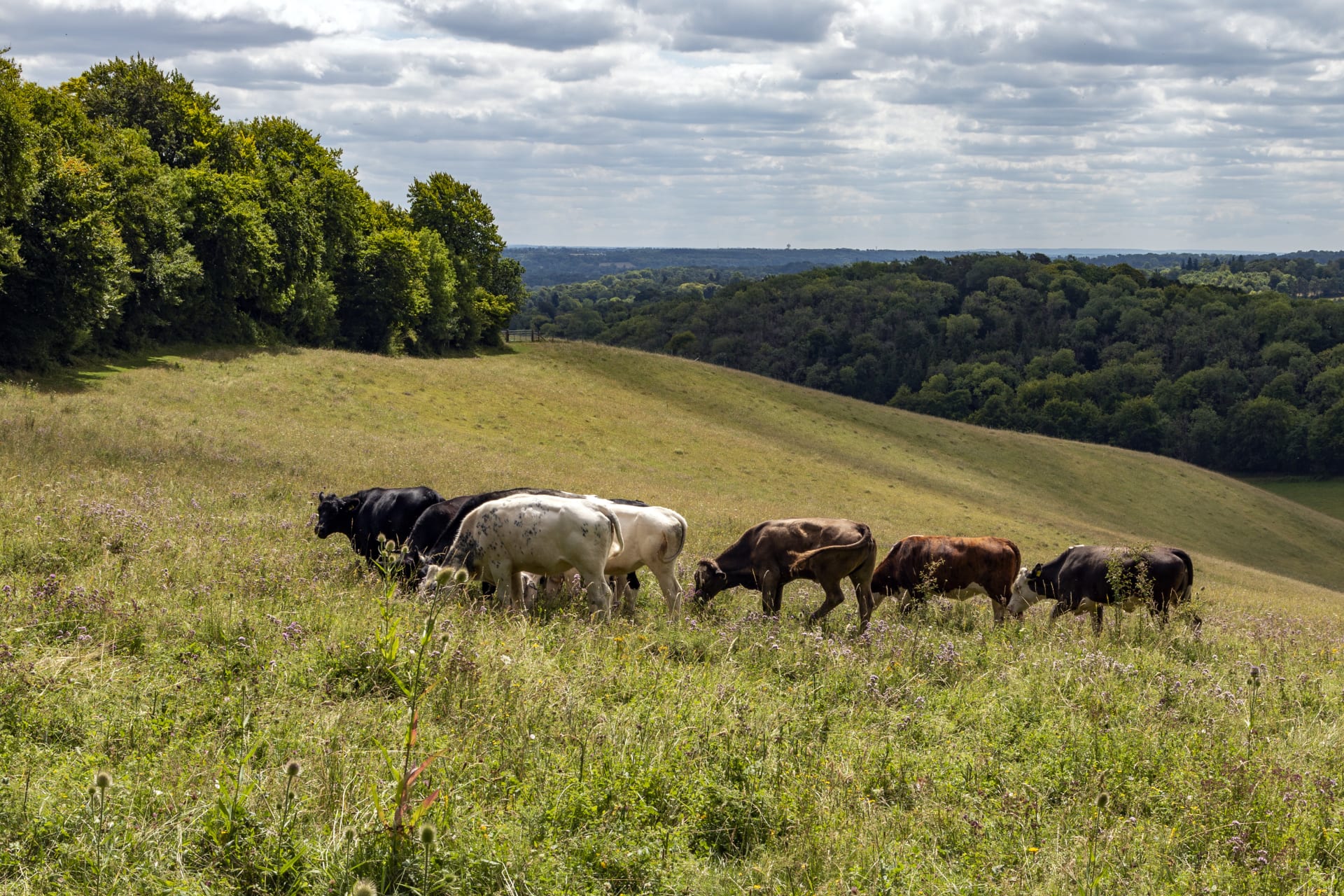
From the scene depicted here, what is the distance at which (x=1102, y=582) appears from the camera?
560 inches

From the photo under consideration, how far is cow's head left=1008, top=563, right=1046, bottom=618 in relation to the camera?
50.3 ft

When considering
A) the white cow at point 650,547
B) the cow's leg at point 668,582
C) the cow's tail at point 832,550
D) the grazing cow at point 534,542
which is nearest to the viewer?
the grazing cow at point 534,542

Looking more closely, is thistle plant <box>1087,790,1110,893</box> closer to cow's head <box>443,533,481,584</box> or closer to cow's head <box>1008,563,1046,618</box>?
cow's head <box>443,533,481,584</box>

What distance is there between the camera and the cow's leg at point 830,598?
1344cm

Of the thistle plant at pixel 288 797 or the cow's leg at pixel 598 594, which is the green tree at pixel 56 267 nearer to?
the cow's leg at pixel 598 594

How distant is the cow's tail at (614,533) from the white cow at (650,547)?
0.33 meters

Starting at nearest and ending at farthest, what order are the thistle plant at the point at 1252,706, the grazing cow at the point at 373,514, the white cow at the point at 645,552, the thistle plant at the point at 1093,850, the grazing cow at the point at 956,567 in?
the thistle plant at the point at 1093,850, the thistle plant at the point at 1252,706, the white cow at the point at 645,552, the grazing cow at the point at 373,514, the grazing cow at the point at 956,567

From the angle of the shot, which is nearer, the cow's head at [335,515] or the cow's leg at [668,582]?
the cow's leg at [668,582]

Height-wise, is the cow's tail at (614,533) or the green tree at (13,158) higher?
the green tree at (13,158)

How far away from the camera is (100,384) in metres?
32.3

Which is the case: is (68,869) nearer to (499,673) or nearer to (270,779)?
(270,779)

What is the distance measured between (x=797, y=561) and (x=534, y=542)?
450 cm

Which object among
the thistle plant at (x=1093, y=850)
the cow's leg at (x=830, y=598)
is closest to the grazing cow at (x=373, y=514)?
the cow's leg at (x=830, y=598)

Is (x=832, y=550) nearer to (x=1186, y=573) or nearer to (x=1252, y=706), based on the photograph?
(x=1186, y=573)
